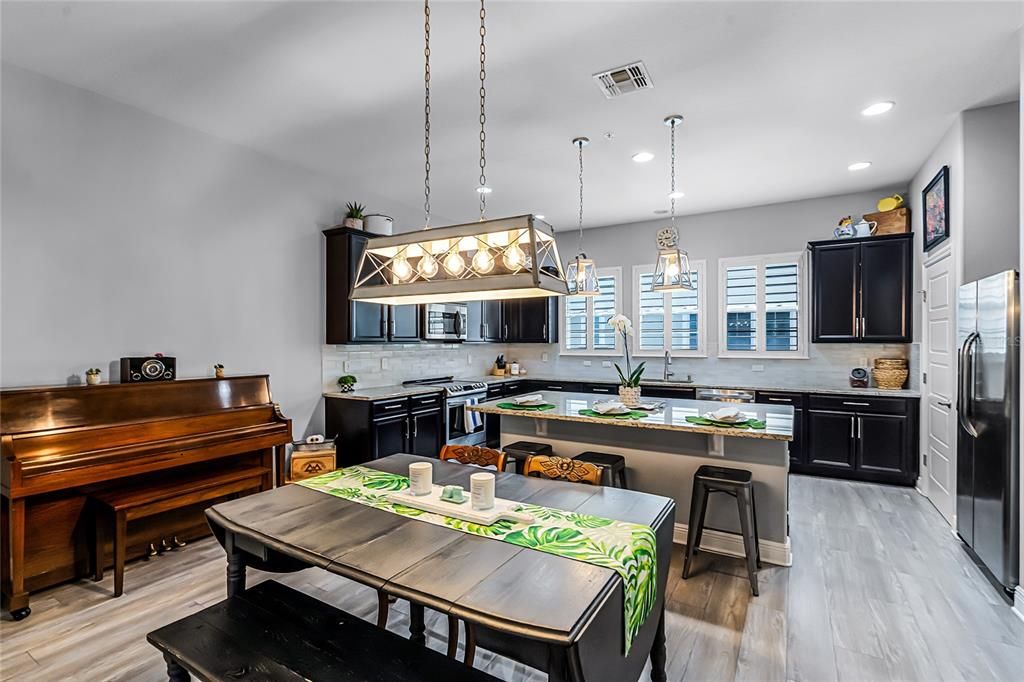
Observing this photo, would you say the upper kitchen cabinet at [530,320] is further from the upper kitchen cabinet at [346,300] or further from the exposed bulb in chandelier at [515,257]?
the exposed bulb in chandelier at [515,257]

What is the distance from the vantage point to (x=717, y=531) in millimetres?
3352

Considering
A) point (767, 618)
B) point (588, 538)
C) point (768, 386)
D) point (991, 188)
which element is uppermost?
point (991, 188)

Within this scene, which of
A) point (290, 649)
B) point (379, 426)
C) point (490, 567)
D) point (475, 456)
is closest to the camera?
point (490, 567)

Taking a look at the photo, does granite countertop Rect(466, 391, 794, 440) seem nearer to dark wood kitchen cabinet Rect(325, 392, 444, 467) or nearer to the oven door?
dark wood kitchen cabinet Rect(325, 392, 444, 467)

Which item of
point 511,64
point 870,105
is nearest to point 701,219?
point 870,105

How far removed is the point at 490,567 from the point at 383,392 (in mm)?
3655

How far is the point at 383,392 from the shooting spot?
4.88m

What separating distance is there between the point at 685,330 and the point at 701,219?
140 centimetres

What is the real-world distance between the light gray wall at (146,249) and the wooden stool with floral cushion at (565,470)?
2873mm

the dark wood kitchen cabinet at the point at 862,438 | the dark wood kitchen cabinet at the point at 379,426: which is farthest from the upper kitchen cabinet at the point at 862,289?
the dark wood kitchen cabinet at the point at 379,426

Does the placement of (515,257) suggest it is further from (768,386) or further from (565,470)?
(768,386)

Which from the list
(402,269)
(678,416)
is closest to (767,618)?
(678,416)

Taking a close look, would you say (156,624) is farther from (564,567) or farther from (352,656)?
(564,567)

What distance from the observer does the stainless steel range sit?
547cm
